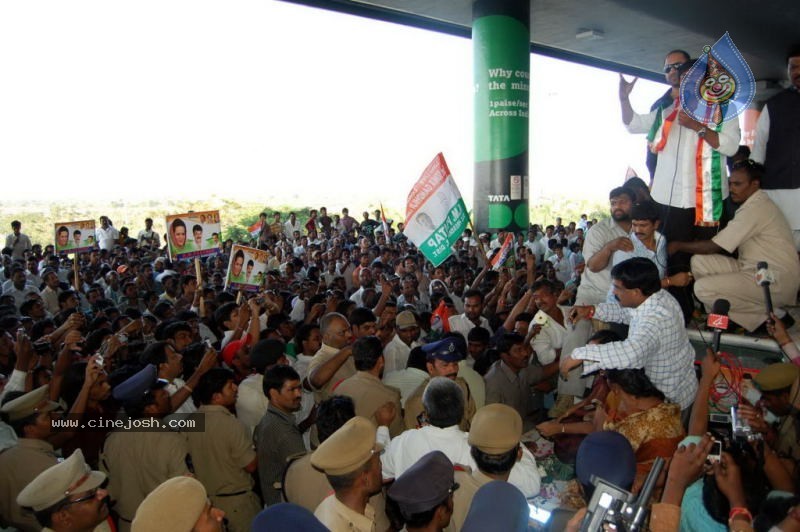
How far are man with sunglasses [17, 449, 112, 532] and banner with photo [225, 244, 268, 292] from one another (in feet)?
13.9

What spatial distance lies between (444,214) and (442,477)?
567 centimetres

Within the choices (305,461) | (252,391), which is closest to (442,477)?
(305,461)

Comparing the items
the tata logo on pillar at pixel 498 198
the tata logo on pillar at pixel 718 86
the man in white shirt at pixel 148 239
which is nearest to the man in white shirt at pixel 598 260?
the tata logo on pillar at pixel 718 86

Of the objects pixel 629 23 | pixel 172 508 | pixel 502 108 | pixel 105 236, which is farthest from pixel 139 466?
pixel 629 23

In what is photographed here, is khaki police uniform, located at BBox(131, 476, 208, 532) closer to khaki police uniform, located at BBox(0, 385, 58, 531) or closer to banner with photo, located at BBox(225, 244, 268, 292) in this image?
khaki police uniform, located at BBox(0, 385, 58, 531)

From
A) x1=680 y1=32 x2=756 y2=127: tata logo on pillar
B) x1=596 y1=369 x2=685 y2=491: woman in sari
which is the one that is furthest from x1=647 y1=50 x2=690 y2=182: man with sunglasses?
x1=596 y1=369 x2=685 y2=491: woman in sari

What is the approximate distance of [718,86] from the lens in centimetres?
445

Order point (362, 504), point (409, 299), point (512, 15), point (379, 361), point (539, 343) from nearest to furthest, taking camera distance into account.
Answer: point (362, 504), point (379, 361), point (539, 343), point (409, 299), point (512, 15)

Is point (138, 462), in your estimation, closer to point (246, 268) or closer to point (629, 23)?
point (246, 268)

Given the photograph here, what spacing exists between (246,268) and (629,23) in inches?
626

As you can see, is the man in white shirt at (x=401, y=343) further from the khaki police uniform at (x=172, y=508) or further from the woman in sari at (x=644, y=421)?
the khaki police uniform at (x=172, y=508)

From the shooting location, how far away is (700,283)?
477 centimetres

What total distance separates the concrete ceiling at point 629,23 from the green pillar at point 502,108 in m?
1.66

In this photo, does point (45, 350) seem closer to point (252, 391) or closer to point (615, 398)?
point (252, 391)
